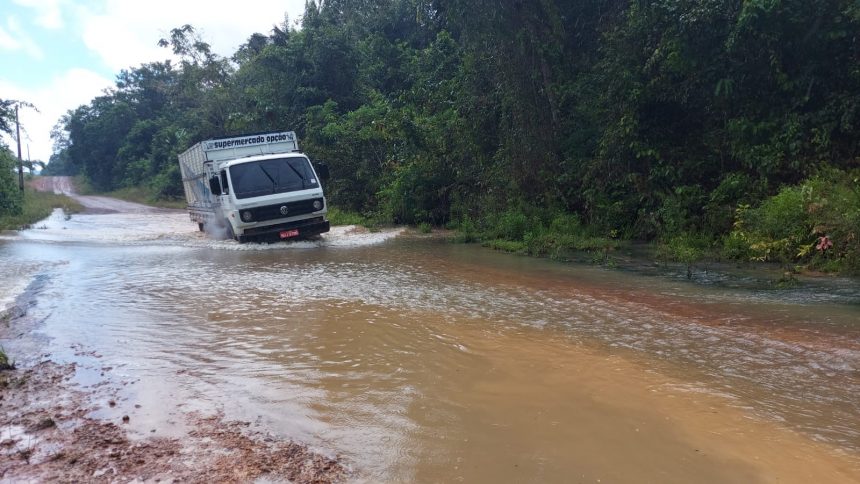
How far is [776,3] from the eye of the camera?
998 cm

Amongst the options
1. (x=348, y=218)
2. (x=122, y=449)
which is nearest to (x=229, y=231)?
(x=348, y=218)

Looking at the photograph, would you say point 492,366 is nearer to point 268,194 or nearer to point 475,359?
point 475,359

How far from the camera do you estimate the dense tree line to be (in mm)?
10602

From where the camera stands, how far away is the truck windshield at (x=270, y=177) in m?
13.5

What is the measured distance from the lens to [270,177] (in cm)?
1370

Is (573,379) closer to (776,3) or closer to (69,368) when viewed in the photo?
(69,368)

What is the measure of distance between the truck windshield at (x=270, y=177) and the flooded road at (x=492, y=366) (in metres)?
4.15

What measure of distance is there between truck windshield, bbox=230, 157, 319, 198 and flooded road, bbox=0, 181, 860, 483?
13.6 ft

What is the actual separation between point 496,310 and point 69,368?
4.27 m

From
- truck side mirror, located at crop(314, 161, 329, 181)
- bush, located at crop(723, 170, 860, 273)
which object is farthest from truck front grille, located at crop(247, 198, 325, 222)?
bush, located at crop(723, 170, 860, 273)

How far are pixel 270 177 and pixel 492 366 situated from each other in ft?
32.9

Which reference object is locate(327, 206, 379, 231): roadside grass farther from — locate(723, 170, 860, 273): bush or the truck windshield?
locate(723, 170, 860, 273): bush

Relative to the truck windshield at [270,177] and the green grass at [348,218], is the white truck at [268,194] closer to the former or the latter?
the truck windshield at [270,177]

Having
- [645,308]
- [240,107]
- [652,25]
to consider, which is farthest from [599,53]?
[240,107]
